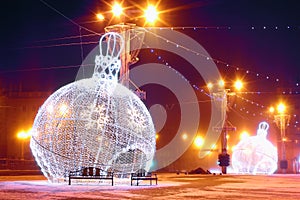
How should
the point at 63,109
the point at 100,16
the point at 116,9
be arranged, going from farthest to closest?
the point at 100,16, the point at 116,9, the point at 63,109

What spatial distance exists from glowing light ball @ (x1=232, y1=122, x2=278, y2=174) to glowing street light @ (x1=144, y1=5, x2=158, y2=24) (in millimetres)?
18607

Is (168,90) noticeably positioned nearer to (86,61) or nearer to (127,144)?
(86,61)

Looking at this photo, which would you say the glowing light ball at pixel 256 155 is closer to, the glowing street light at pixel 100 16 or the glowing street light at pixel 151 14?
the glowing street light at pixel 151 14

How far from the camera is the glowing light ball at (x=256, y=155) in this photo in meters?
35.1

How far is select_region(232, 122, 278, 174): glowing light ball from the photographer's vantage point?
115 ft

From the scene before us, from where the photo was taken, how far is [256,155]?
35531mm

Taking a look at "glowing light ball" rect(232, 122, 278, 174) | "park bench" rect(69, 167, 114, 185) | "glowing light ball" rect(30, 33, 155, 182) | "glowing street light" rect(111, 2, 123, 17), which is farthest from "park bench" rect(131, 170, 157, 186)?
"glowing light ball" rect(232, 122, 278, 174)

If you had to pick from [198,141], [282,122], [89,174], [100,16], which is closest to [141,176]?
[89,174]

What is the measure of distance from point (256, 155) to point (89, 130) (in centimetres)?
2263

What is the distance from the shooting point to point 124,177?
18594 mm

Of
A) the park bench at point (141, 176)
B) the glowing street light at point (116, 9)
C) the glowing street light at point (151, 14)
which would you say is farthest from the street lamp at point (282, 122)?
the park bench at point (141, 176)

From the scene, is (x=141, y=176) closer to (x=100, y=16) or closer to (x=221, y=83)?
(x=100, y=16)

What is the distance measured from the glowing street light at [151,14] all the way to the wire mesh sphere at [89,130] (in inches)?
166

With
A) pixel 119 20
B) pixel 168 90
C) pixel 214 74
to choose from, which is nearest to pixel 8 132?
pixel 168 90
